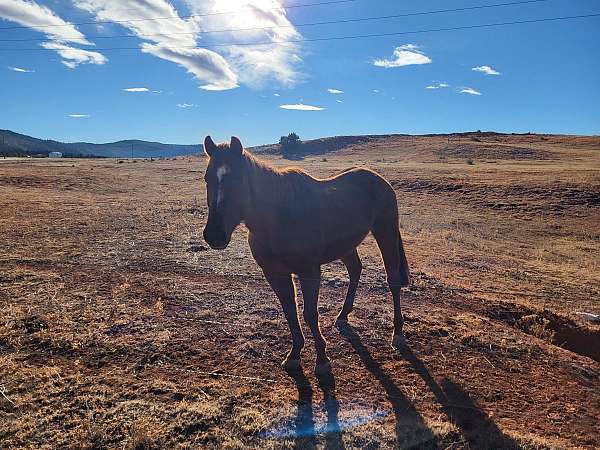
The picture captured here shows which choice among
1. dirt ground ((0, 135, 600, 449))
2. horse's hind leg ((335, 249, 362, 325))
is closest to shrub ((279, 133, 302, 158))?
dirt ground ((0, 135, 600, 449))

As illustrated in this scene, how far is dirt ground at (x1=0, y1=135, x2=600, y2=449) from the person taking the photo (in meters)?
3.86

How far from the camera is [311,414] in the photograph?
4113 millimetres

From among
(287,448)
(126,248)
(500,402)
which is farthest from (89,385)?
(126,248)

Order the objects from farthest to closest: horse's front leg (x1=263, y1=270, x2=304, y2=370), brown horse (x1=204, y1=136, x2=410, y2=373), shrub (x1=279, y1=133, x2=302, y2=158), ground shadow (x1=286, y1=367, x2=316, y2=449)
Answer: shrub (x1=279, y1=133, x2=302, y2=158) → horse's front leg (x1=263, y1=270, x2=304, y2=370) → brown horse (x1=204, y1=136, x2=410, y2=373) → ground shadow (x1=286, y1=367, x2=316, y2=449)

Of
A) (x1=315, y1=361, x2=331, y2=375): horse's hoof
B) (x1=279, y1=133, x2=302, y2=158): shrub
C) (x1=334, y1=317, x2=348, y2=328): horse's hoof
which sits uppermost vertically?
(x1=279, y1=133, x2=302, y2=158): shrub

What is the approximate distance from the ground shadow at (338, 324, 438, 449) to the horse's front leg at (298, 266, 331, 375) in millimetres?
600

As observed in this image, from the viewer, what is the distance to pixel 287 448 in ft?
12.0

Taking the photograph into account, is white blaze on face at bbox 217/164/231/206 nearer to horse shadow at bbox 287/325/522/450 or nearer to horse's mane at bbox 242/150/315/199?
horse's mane at bbox 242/150/315/199

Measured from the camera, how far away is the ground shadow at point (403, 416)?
3.76 m

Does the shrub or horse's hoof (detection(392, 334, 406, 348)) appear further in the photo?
the shrub

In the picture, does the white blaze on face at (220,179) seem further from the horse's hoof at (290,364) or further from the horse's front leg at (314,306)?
the horse's hoof at (290,364)

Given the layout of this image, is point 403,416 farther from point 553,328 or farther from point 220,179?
point 553,328

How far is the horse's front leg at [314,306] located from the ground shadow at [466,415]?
116 cm

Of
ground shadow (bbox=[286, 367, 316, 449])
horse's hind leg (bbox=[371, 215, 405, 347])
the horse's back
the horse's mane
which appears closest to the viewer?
ground shadow (bbox=[286, 367, 316, 449])
